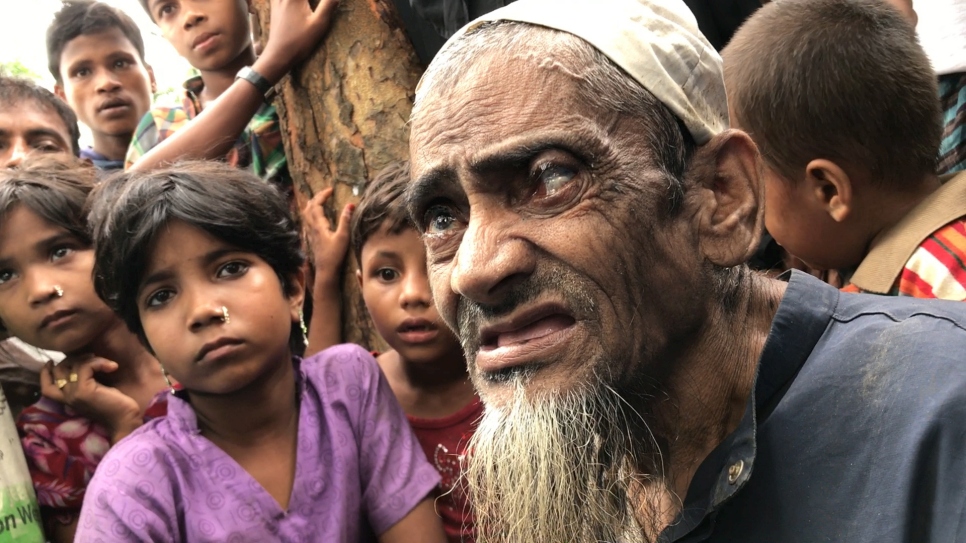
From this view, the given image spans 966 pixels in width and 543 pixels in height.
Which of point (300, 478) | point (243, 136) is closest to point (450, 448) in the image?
point (300, 478)

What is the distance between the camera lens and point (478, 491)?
68.4 inches

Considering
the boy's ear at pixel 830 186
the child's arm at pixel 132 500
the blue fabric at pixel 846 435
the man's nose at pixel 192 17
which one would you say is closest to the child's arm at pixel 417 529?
the child's arm at pixel 132 500

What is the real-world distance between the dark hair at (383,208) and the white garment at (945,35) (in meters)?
1.81

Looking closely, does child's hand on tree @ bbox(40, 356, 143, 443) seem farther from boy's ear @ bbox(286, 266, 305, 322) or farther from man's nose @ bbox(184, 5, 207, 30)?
man's nose @ bbox(184, 5, 207, 30)

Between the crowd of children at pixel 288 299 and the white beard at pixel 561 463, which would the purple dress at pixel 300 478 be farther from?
the white beard at pixel 561 463

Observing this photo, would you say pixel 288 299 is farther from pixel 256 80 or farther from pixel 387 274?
pixel 256 80

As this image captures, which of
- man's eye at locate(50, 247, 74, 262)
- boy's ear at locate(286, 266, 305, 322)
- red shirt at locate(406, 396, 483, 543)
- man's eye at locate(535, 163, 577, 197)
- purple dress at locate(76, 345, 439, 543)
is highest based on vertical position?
man's eye at locate(535, 163, 577, 197)

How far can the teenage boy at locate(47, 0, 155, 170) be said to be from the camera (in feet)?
15.0

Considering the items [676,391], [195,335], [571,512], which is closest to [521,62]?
[676,391]

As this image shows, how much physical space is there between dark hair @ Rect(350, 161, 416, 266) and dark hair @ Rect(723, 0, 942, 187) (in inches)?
43.6

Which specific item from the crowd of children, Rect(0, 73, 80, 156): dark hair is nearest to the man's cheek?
the crowd of children

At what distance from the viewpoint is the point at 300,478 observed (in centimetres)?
235

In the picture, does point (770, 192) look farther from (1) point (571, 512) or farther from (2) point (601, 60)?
(1) point (571, 512)

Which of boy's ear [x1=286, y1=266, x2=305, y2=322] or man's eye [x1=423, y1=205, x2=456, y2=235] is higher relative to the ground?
man's eye [x1=423, y1=205, x2=456, y2=235]
